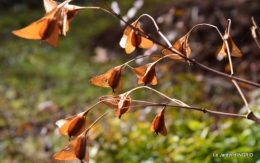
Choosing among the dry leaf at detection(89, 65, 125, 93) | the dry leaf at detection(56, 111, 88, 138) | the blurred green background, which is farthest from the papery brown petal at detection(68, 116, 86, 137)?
the blurred green background

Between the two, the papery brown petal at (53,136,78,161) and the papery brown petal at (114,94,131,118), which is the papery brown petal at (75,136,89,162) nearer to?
the papery brown petal at (53,136,78,161)

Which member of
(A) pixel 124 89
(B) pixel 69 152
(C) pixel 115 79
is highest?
(C) pixel 115 79

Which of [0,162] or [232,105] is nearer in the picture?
[0,162]

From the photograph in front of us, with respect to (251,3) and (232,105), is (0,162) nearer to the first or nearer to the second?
(232,105)

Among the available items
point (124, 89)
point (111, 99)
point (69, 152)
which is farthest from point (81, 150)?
point (124, 89)

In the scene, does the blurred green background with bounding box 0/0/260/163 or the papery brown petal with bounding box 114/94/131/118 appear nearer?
the papery brown petal with bounding box 114/94/131/118

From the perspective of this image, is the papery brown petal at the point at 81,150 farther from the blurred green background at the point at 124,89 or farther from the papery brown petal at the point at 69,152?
the blurred green background at the point at 124,89

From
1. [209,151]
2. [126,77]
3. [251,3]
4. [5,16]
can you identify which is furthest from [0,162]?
[5,16]

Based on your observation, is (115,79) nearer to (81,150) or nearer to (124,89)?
(81,150)
